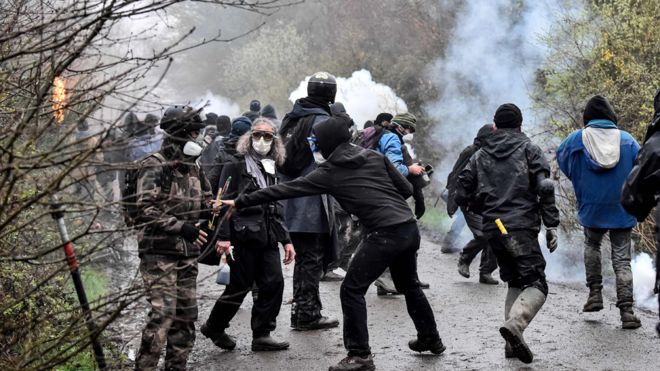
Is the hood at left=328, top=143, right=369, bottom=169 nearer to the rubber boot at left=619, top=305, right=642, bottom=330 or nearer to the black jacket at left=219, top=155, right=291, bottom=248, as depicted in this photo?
the black jacket at left=219, top=155, right=291, bottom=248

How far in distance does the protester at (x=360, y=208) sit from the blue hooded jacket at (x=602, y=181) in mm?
2206

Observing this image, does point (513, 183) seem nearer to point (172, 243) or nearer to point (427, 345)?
point (427, 345)

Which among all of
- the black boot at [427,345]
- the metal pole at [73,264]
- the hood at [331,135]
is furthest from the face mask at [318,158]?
the metal pole at [73,264]

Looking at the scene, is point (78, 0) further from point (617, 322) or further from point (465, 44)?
point (465, 44)

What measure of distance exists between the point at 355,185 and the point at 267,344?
172 cm

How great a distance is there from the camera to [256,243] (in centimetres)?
830

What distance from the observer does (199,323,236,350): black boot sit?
8.48m

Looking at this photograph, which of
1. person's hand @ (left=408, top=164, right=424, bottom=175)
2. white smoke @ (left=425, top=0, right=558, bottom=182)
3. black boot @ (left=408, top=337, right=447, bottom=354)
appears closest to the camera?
black boot @ (left=408, top=337, right=447, bottom=354)

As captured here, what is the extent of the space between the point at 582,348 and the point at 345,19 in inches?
823

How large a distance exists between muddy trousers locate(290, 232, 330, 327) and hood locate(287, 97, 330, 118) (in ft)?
3.42

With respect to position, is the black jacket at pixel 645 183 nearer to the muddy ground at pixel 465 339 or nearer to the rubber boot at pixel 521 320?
the rubber boot at pixel 521 320

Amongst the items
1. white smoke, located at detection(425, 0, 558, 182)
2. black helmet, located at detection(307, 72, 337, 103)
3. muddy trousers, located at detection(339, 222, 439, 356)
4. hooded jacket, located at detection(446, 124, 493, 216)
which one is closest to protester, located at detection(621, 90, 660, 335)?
muddy trousers, located at detection(339, 222, 439, 356)

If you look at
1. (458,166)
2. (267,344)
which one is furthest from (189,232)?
(458,166)

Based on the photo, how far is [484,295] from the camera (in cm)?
1099
